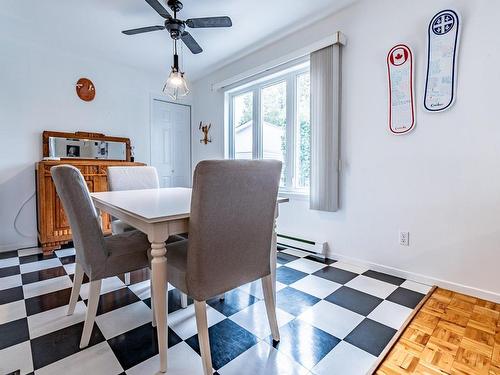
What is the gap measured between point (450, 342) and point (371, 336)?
381 mm

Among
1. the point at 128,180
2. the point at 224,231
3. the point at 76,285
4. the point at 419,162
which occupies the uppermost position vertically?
the point at 419,162

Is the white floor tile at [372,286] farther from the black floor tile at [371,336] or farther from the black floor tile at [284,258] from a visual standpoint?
the black floor tile at [284,258]

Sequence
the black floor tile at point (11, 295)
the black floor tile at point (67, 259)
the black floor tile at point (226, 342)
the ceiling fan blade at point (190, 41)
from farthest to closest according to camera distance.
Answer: the black floor tile at point (67, 259) < the ceiling fan blade at point (190, 41) < the black floor tile at point (11, 295) < the black floor tile at point (226, 342)

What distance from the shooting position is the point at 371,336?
4.68 feet

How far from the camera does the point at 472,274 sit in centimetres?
185

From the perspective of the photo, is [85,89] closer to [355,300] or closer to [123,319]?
[123,319]

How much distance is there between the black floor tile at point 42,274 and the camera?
2.13 metres

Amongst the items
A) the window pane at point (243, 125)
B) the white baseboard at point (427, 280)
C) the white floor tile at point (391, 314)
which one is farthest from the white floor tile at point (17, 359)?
the window pane at point (243, 125)

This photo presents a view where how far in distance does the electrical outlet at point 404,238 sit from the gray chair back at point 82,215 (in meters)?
2.14

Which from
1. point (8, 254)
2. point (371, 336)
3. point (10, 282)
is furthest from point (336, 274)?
point (8, 254)

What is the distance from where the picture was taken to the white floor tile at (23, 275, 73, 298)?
6.26 feet

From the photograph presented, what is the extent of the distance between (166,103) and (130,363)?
3715mm

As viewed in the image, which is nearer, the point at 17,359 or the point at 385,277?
the point at 17,359

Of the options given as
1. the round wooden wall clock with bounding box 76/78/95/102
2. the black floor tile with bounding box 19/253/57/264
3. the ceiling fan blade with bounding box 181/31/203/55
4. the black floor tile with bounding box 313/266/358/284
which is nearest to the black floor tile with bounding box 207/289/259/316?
the black floor tile with bounding box 313/266/358/284
